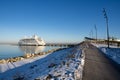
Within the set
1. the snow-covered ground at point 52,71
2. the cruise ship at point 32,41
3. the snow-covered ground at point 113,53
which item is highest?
the cruise ship at point 32,41

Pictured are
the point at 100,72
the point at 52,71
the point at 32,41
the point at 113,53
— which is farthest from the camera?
the point at 32,41

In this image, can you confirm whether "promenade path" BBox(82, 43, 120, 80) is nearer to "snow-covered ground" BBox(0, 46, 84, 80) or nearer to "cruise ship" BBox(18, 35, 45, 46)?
"snow-covered ground" BBox(0, 46, 84, 80)

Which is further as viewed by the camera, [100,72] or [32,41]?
[32,41]

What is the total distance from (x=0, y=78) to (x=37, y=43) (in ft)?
531

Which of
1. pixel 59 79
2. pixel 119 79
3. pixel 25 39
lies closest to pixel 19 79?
pixel 59 79

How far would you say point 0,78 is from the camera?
17.8 meters

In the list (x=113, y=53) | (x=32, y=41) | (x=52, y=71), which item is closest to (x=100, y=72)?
(x=52, y=71)

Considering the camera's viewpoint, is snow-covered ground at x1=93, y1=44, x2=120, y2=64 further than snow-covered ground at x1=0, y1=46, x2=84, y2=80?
Yes

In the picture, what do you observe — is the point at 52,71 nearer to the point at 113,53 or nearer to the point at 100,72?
the point at 100,72

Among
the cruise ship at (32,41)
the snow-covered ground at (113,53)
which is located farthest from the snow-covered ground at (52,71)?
the cruise ship at (32,41)

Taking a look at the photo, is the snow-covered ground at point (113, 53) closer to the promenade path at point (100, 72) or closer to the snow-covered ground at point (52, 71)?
the promenade path at point (100, 72)

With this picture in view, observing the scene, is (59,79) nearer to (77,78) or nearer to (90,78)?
(77,78)

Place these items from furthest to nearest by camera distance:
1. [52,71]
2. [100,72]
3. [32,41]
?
[32,41]
[52,71]
[100,72]

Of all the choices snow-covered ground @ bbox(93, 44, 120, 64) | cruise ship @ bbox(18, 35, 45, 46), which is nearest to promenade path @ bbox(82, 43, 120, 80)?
snow-covered ground @ bbox(93, 44, 120, 64)
